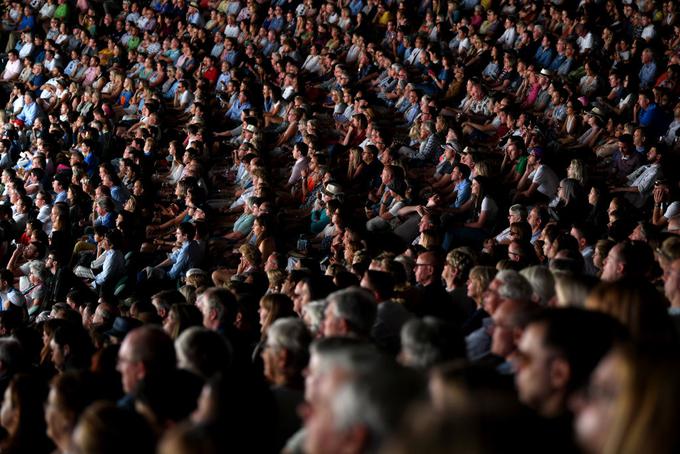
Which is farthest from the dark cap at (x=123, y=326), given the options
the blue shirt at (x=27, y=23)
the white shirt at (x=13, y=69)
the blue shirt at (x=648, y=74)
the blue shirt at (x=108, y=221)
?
the blue shirt at (x=27, y=23)

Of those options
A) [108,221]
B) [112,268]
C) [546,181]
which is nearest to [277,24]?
[108,221]

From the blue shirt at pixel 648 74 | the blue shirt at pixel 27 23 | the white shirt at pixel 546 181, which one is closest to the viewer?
the white shirt at pixel 546 181

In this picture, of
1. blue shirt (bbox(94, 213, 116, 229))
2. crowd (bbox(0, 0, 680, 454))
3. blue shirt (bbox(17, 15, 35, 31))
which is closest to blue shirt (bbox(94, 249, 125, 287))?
crowd (bbox(0, 0, 680, 454))

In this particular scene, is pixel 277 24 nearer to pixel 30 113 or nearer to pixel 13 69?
pixel 30 113

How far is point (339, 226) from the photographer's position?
27.9 ft

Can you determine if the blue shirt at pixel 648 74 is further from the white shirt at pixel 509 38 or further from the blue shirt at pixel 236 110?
the blue shirt at pixel 236 110

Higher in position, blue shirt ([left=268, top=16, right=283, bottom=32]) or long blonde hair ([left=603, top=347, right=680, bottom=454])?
blue shirt ([left=268, top=16, right=283, bottom=32])

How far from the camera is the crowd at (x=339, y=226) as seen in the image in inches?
103

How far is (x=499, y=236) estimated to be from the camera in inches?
327

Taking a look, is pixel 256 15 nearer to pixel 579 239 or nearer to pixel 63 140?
pixel 63 140

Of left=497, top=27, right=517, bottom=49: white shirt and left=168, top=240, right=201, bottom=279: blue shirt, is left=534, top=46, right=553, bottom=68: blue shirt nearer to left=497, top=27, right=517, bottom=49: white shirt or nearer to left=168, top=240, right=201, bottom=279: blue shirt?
left=497, top=27, right=517, bottom=49: white shirt

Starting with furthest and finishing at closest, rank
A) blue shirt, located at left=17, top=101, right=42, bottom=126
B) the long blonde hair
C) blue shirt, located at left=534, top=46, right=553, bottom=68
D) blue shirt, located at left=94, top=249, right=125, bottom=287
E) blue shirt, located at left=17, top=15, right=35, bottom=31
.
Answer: blue shirt, located at left=17, top=15, right=35, bottom=31, blue shirt, located at left=17, top=101, right=42, bottom=126, blue shirt, located at left=534, top=46, right=553, bottom=68, blue shirt, located at left=94, top=249, right=125, bottom=287, the long blonde hair

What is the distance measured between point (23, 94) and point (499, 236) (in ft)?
33.8

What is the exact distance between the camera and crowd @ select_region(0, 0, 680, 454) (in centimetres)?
263
